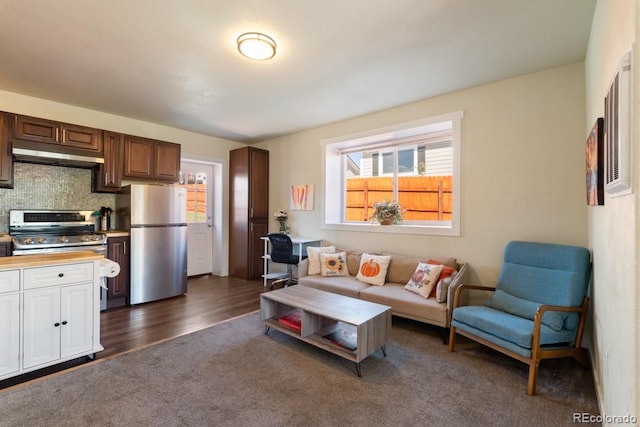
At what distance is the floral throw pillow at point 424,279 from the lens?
10.2 ft

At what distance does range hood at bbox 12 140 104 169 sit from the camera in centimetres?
331

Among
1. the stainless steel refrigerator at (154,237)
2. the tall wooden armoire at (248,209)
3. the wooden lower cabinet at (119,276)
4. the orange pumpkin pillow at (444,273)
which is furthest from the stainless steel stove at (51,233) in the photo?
the orange pumpkin pillow at (444,273)

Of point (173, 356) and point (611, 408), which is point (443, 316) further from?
point (173, 356)

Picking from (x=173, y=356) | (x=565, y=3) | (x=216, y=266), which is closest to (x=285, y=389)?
(x=173, y=356)

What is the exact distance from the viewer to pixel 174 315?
3.54m

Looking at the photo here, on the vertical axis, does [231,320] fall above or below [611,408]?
below

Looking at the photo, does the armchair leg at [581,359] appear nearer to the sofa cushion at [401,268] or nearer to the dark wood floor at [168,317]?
the sofa cushion at [401,268]

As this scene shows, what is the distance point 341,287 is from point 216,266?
3198 mm

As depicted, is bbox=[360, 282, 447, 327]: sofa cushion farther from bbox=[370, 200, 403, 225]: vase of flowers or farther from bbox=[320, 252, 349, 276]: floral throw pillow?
bbox=[370, 200, 403, 225]: vase of flowers

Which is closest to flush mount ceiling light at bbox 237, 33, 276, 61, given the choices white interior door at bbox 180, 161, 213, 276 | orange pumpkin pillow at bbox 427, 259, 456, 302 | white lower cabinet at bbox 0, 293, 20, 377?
white lower cabinet at bbox 0, 293, 20, 377

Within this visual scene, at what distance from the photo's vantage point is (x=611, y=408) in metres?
1.50

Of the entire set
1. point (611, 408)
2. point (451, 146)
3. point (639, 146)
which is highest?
point (451, 146)

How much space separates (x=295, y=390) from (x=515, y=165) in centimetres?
296

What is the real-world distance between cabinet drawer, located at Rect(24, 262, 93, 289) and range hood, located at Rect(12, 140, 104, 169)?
1.96m
